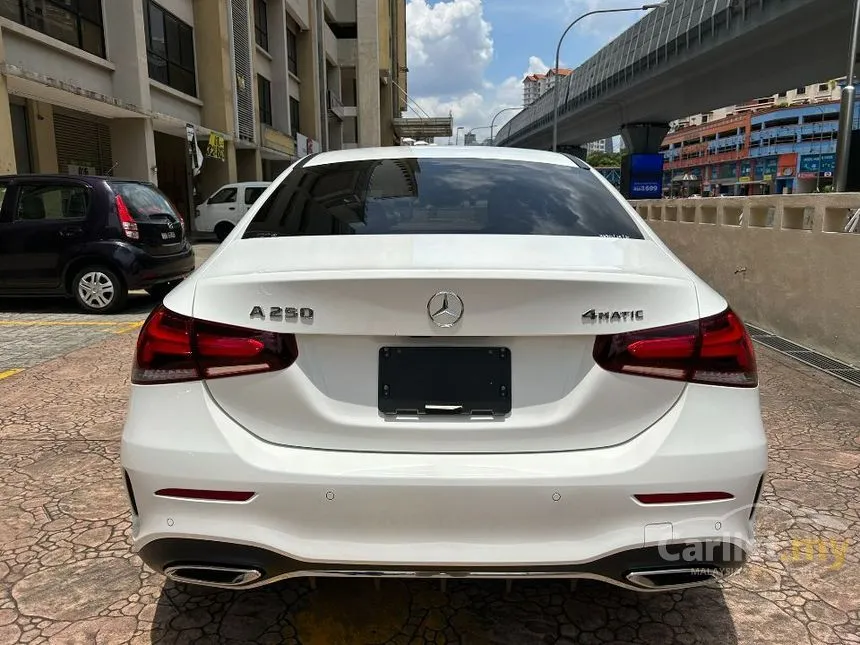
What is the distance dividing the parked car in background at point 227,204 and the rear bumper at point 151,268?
9805 millimetres

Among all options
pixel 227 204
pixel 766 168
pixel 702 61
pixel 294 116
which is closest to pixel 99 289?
pixel 227 204

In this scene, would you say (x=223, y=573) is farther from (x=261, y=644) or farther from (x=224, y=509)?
(x=261, y=644)

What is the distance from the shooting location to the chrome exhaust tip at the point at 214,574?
186 centimetres

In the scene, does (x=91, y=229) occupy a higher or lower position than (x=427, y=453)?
higher

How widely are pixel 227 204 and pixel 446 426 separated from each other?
1832 centimetres

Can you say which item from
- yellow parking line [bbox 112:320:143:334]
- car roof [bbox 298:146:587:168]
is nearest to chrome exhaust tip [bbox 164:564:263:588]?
car roof [bbox 298:146:587:168]

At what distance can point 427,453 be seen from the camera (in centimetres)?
186

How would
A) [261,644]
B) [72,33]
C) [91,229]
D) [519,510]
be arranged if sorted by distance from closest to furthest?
[519,510] < [261,644] < [91,229] < [72,33]

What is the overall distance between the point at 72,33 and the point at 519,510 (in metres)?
17.2

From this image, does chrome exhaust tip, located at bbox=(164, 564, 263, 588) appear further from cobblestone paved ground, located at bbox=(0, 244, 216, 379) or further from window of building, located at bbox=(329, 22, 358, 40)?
window of building, located at bbox=(329, 22, 358, 40)

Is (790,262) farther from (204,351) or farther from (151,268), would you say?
(151,268)

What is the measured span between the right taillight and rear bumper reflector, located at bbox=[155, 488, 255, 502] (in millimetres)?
1014

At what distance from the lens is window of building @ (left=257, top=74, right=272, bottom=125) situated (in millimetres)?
28094

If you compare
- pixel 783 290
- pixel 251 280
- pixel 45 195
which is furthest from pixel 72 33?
pixel 251 280
